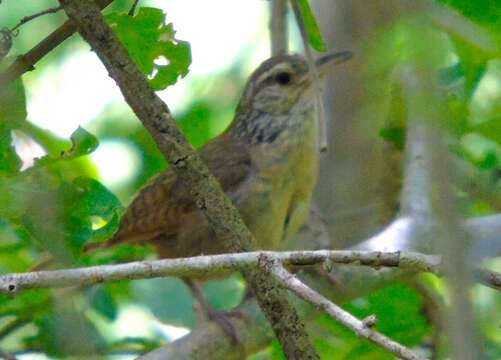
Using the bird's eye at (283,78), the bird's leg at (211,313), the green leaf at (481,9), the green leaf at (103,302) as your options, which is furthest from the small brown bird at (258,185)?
the green leaf at (481,9)

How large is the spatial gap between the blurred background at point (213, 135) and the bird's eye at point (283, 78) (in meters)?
0.25

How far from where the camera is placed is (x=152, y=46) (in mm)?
2754

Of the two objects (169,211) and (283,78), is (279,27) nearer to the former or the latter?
(283,78)

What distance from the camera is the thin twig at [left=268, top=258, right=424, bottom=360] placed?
190 cm

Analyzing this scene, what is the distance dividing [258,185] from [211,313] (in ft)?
2.29

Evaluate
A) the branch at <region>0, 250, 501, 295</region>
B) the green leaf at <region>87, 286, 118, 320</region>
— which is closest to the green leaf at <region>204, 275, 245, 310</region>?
the green leaf at <region>87, 286, 118, 320</region>

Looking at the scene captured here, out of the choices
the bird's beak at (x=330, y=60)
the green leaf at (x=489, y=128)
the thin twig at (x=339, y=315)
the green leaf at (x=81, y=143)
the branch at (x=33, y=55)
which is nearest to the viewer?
the thin twig at (x=339, y=315)

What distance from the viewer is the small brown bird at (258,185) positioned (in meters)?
4.43

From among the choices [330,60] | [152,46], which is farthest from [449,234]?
[330,60]

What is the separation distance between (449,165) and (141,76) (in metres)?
1.41

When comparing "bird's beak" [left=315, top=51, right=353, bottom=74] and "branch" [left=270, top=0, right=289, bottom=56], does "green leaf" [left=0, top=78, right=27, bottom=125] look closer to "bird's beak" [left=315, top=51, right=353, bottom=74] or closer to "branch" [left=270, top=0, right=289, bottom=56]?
"branch" [left=270, top=0, right=289, bottom=56]

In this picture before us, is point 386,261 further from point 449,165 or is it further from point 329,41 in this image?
point 329,41

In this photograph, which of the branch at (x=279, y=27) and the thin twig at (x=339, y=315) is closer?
the thin twig at (x=339, y=315)

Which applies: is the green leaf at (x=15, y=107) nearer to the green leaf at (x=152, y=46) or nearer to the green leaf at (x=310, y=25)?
the green leaf at (x=152, y=46)
